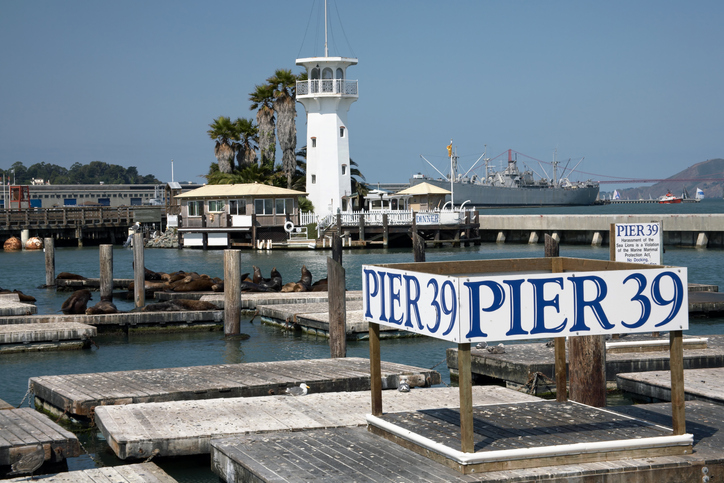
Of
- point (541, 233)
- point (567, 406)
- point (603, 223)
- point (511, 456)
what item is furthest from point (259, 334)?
point (541, 233)

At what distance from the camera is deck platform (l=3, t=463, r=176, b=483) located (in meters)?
6.66

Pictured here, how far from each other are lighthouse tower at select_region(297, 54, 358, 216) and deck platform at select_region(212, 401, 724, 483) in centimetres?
4341

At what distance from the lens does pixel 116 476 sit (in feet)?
22.3

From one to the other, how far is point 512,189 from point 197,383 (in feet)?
481

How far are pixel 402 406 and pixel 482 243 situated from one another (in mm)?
45895

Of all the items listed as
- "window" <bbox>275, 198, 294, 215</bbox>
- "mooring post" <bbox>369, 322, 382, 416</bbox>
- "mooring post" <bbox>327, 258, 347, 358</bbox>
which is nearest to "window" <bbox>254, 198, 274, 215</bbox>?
"window" <bbox>275, 198, 294, 215</bbox>

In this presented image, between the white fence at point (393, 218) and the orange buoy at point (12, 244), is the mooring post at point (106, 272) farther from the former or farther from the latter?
the orange buoy at point (12, 244)

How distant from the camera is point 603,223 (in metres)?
47.8

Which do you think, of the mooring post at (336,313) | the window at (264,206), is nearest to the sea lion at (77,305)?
the mooring post at (336,313)

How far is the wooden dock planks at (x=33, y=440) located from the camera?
7355 millimetres

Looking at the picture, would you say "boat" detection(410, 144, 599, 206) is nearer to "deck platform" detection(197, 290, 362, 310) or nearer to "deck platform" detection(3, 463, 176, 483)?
"deck platform" detection(197, 290, 362, 310)

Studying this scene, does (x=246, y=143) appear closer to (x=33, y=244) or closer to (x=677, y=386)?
(x=33, y=244)

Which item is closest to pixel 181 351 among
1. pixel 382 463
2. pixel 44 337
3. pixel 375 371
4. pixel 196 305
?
pixel 44 337

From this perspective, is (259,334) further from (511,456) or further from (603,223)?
(603,223)
